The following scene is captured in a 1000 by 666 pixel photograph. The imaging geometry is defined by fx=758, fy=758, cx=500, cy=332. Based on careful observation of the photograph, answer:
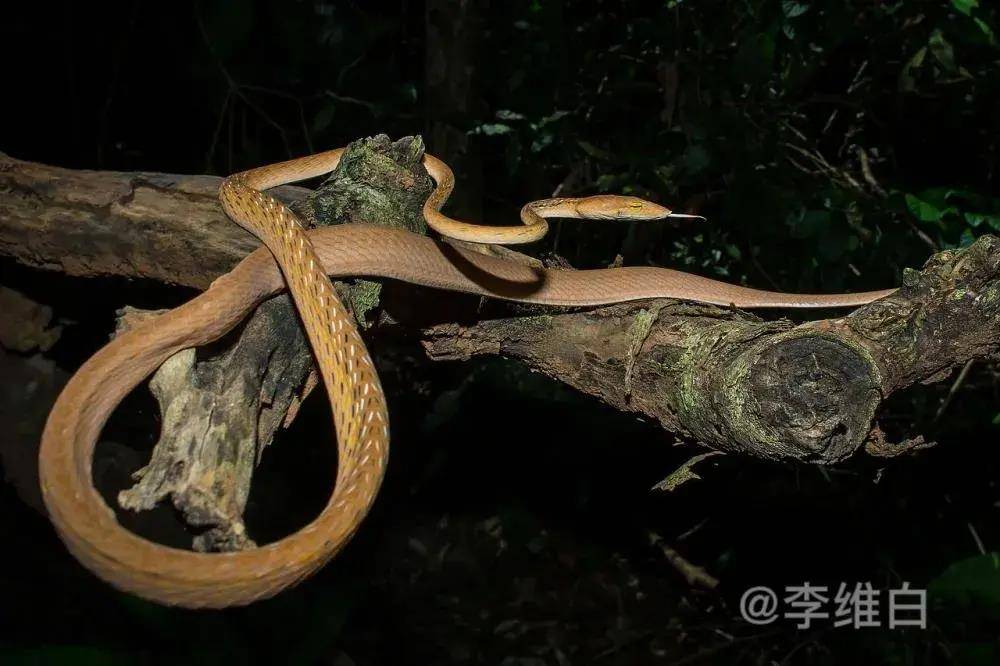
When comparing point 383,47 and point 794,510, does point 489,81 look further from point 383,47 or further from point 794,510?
point 794,510

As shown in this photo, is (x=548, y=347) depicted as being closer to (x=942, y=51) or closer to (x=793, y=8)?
(x=793, y=8)

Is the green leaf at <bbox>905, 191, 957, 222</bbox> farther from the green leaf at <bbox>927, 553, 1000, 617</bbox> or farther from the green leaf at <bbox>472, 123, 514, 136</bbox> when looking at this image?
the green leaf at <bbox>472, 123, 514, 136</bbox>

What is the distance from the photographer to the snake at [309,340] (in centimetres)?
133

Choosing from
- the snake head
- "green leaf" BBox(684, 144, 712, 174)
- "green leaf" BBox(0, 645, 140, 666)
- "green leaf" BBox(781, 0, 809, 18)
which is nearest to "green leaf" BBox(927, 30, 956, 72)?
"green leaf" BBox(781, 0, 809, 18)

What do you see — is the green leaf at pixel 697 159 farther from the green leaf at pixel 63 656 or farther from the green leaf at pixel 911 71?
the green leaf at pixel 63 656

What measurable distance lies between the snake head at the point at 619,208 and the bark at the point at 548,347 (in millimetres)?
371

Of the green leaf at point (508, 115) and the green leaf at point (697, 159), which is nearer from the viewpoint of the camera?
the green leaf at point (697, 159)

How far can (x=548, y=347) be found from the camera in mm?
2357

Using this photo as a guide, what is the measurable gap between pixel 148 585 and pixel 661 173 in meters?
2.58

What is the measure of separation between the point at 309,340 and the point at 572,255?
2537 mm

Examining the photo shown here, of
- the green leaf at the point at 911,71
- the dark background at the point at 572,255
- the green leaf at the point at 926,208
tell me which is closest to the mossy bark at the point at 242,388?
the dark background at the point at 572,255

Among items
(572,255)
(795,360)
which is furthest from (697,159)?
(795,360)

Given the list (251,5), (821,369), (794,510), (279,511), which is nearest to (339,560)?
(279,511)

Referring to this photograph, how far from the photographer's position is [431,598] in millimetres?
4367
